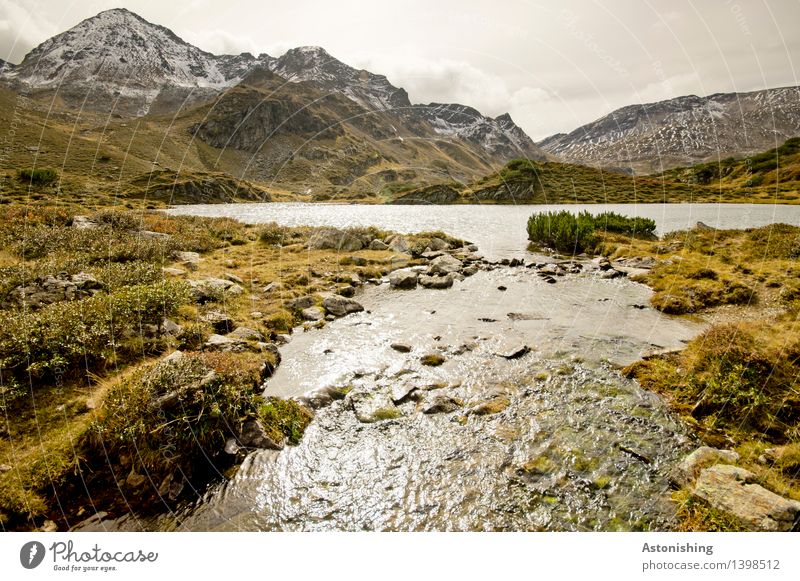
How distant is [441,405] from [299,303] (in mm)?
10588

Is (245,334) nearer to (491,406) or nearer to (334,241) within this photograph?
(491,406)

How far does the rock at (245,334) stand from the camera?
1301 cm

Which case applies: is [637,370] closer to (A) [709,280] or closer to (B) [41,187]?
(A) [709,280]

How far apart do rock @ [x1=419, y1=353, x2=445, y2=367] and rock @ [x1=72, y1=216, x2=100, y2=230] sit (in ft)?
96.3

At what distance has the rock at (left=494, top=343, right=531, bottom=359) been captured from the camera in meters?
12.7

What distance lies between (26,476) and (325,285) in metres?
15.9

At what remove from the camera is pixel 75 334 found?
32.3 feet

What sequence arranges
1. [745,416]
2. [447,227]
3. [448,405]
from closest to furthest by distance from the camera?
1. [745,416]
2. [448,405]
3. [447,227]

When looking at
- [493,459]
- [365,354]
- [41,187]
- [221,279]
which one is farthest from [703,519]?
[41,187]

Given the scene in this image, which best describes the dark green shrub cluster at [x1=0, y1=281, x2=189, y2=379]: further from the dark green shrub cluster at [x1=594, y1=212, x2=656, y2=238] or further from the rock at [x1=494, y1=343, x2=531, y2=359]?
the dark green shrub cluster at [x1=594, y1=212, x2=656, y2=238]

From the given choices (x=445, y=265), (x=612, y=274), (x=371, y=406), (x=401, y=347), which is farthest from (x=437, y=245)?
(x=371, y=406)

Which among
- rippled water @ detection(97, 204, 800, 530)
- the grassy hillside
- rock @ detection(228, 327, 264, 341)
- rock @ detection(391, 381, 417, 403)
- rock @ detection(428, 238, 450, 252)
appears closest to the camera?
rippled water @ detection(97, 204, 800, 530)

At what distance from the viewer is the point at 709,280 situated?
19.8m

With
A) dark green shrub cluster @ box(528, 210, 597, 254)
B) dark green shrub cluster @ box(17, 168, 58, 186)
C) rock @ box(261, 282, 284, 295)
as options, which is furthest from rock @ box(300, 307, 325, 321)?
dark green shrub cluster @ box(17, 168, 58, 186)
